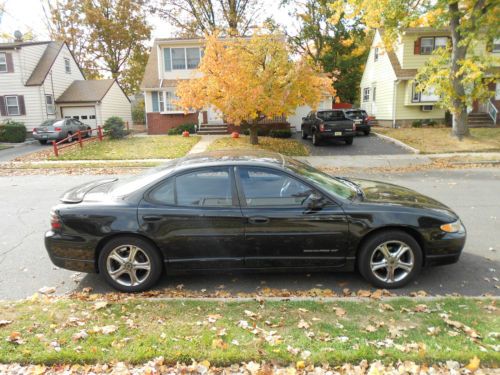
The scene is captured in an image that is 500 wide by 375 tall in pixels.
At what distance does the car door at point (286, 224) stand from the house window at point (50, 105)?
89.4 feet

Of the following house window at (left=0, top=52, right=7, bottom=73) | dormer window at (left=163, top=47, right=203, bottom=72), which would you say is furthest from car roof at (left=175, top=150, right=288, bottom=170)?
house window at (left=0, top=52, right=7, bottom=73)

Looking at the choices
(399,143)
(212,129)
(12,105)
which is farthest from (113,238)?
(12,105)

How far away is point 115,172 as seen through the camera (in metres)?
13.3

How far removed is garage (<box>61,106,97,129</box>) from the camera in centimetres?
2828

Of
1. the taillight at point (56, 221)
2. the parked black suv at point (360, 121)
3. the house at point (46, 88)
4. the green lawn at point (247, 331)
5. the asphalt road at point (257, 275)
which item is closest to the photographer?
the green lawn at point (247, 331)

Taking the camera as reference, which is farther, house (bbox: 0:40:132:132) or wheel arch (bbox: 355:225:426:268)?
house (bbox: 0:40:132:132)

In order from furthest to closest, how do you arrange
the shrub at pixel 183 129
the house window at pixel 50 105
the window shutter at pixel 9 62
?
the house window at pixel 50 105 → the window shutter at pixel 9 62 → the shrub at pixel 183 129

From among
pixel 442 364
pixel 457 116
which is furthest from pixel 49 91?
pixel 442 364

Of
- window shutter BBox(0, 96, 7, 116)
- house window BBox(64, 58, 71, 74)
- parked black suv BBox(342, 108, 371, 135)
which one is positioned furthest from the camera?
house window BBox(64, 58, 71, 74)

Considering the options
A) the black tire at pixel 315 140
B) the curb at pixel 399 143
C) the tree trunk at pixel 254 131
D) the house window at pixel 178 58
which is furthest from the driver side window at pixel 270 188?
the house window at pixel 178 58

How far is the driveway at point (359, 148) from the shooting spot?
1660 centimetres

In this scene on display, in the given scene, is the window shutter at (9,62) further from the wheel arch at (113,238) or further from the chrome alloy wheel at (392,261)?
the chrome alloy wheel at (392,261)

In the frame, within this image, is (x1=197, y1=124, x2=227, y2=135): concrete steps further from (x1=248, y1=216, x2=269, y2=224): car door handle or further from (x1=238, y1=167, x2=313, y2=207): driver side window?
(x1=248, y1=216, x2=269, y2=224): car door handle

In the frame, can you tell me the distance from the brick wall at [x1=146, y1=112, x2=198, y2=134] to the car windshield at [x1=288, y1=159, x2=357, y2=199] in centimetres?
2182
